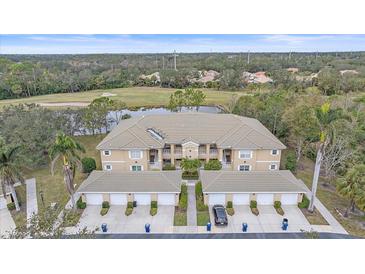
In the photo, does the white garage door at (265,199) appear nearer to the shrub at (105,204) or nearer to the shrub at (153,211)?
the shrub at (153,211)

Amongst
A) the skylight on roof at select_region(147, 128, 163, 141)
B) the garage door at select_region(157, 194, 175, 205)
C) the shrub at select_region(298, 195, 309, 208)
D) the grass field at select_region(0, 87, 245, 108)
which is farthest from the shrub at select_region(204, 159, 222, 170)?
the grass field at select_region(0, 87, 245, 108)

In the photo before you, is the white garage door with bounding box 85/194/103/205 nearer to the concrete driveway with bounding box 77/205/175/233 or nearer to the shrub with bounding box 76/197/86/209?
the concrete driveway with bounding box 77/205/175/233

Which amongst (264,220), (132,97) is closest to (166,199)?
(264,220)

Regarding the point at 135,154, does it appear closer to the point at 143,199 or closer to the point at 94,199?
the point at 143,199

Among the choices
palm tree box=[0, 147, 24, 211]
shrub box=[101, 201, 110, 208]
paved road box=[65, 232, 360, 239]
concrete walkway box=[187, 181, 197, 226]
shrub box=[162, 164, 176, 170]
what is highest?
palm tree box=[0, 147, 24, 211]

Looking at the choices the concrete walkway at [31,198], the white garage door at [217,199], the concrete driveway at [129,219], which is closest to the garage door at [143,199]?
the concrete driveway at [129,219]

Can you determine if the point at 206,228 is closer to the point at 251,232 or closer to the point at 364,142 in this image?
the point at 251,232
